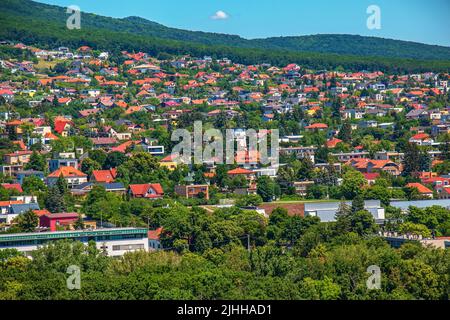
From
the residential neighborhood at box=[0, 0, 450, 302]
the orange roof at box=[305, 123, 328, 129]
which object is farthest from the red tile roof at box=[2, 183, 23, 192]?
the orange roof at box=[305, 123, 328, 129]

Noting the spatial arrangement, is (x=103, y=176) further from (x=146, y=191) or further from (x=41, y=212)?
(x=41, y=212)

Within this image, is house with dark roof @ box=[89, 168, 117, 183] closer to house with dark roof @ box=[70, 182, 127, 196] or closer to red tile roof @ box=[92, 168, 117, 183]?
red tile roof @ box=[92, 168, 117, 183]

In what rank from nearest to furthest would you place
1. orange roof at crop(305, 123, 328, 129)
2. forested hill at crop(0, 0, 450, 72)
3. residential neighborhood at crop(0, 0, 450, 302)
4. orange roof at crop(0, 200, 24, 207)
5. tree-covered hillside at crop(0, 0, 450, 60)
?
residential neighborhood at crop(0, 0, 450, 302) → orange roof at crop(0, 200, 24, 207) → orange roof at crop(305, 123, 328, 129) → forested hill at crop(0, 0, 450, 72) → tree-covered hillside at crop(0, 0, 450, 60)

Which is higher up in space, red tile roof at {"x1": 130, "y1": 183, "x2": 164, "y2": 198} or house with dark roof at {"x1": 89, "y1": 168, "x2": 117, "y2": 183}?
house with dark roof at {"x1": 89, "y1": 168, "x2": 117, "y2": 183}

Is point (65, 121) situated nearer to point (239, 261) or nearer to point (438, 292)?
point (239, 261)

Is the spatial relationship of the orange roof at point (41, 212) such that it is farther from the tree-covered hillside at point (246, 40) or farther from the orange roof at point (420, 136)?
the tree-covered hillside at point (246, 40)

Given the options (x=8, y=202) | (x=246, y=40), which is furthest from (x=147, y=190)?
(x=246, y=40)

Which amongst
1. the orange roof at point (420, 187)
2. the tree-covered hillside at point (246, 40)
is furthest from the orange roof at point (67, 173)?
the tree-covered hillside at point (246, 40)

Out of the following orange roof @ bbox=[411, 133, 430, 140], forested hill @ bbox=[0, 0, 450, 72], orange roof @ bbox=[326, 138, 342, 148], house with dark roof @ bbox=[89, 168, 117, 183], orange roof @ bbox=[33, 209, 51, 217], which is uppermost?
forested hill @ bbox=[0, 0, 450, 72]

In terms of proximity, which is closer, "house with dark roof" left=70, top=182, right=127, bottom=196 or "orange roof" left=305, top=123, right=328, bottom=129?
"house with dark roof" left=70, top=182, right=127, bottom=196

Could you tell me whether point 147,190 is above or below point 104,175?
below
